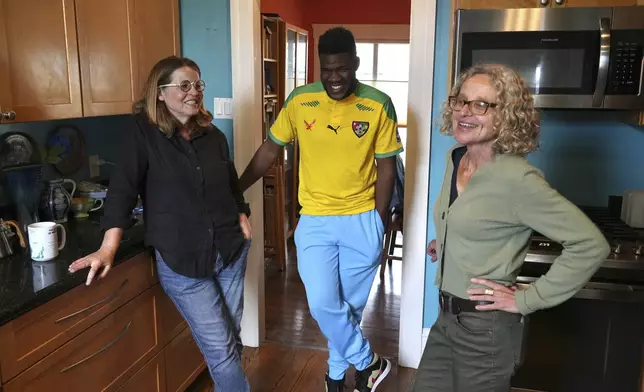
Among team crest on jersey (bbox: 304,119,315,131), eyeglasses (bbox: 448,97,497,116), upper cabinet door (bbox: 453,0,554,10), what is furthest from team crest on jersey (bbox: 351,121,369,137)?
eyeglasses (bbox: 448,97,497,116)

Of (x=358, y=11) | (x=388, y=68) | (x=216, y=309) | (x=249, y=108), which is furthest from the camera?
(x=388, y=68)

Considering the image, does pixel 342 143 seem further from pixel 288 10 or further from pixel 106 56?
pixel 288 10

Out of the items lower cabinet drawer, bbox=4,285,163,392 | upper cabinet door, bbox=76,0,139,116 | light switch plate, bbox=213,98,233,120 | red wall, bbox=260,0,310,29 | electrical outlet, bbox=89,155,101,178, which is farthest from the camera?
red wall, bbox=260,0,310,29

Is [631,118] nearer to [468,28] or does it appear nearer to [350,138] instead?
[468,28]

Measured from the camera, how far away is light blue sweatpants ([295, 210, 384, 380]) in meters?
2.16

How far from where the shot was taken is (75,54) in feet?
6.19

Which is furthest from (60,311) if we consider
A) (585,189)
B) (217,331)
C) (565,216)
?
(585,189)

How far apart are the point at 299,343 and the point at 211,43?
1.64 m

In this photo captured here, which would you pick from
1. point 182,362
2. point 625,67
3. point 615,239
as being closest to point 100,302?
point 182,362

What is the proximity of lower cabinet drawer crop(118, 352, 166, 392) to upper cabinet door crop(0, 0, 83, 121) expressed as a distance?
3.15ft

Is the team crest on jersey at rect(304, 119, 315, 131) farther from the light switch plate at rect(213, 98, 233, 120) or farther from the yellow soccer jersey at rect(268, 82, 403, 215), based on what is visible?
the light switch plate at rect(213, 98, 233, 120)

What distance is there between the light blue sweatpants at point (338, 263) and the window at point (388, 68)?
402 cm

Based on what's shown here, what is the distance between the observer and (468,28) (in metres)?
2.08

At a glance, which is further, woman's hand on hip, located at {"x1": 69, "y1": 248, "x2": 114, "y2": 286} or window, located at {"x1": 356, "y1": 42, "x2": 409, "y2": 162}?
window, located at {"x1": 356, "y1": 42, "x2": 409, "y2": 162}
